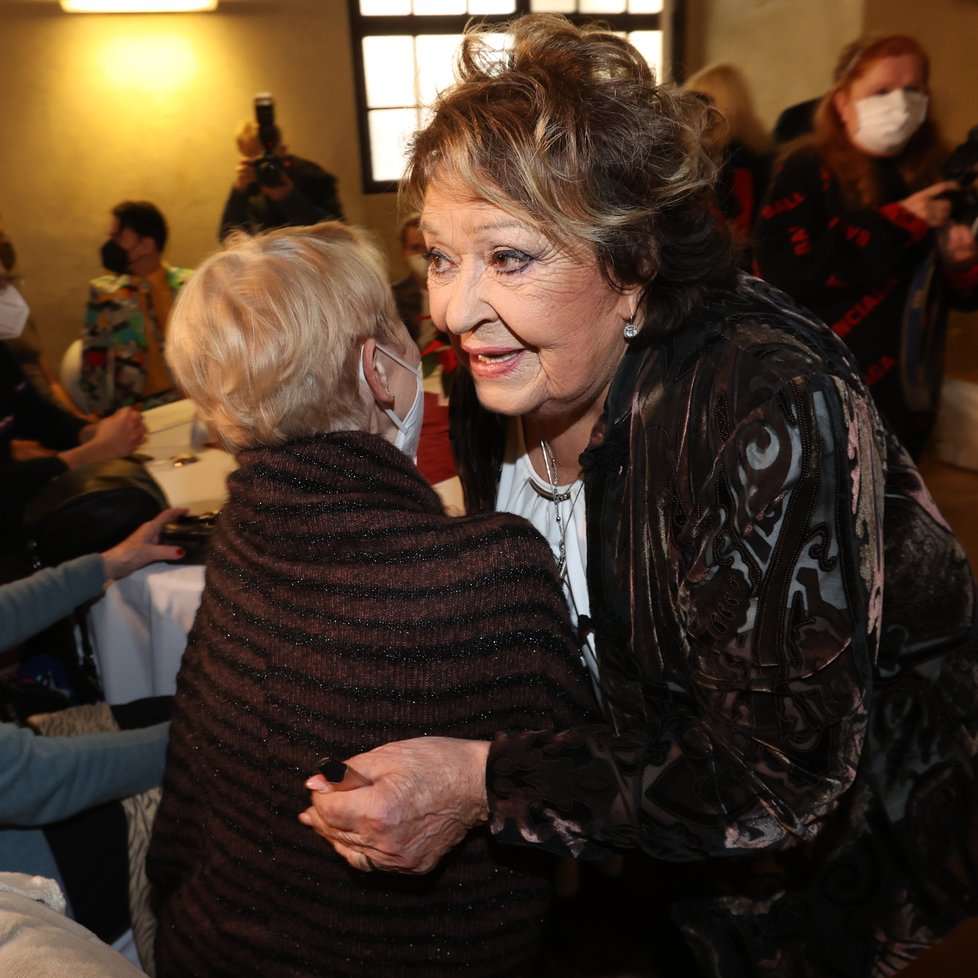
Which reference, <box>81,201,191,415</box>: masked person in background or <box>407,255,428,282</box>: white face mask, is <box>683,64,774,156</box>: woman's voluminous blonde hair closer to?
<box>407,255,428,282</box>: white face mask

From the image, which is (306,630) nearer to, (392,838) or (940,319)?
(392,838)

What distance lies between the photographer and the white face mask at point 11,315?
3.23m

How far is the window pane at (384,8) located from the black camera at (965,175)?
506 cm

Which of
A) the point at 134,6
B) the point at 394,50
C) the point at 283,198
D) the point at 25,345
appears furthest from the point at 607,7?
the point at 25,345

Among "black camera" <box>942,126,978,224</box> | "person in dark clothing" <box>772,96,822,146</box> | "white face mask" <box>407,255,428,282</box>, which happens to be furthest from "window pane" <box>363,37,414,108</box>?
"black camera" <box>942,126,978,224</box>

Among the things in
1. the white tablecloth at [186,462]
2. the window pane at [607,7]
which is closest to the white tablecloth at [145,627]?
the white tablecloth at [186,462]

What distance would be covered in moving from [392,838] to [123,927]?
0.83 meters

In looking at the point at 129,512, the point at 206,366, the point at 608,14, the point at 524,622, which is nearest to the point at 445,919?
the point at 524,622

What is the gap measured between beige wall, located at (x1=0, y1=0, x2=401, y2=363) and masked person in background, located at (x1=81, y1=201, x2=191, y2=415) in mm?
2747

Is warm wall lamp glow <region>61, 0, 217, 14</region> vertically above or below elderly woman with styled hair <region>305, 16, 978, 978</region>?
above

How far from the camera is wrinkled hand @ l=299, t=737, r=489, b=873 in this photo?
3.58ft

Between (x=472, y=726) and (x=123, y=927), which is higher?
(x=472, y=726)

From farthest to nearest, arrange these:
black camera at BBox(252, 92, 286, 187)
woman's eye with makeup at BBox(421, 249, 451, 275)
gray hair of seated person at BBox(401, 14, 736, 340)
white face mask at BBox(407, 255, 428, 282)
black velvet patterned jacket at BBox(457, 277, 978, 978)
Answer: black camera at BBox(252, 92, 286, 187), white face mask at BBox(407, 255, 428, 282), woman's eye with makeup at BBox(421, 249, 451, 275), gray hair of seated person at BBox(401, 14, 736, 340), black velvet patterned jacket at BBox(457, 277, 978, 978)

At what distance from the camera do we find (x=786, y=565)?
1009 millimetres
